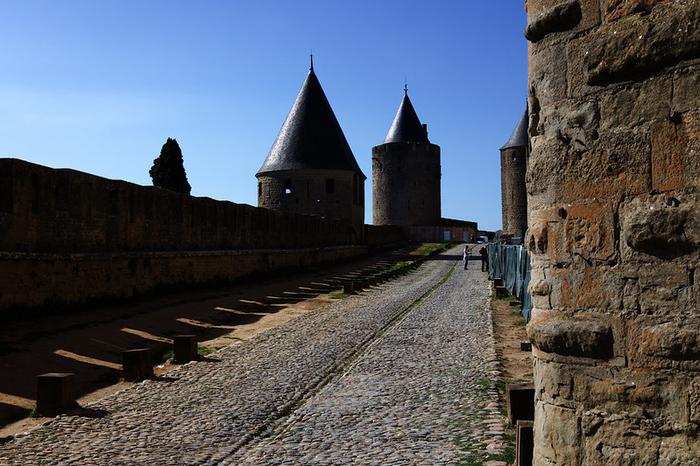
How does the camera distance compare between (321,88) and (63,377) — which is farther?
(321,88)

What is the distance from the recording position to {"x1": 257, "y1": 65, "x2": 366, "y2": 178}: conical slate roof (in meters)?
41.5

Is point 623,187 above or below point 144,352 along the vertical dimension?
above

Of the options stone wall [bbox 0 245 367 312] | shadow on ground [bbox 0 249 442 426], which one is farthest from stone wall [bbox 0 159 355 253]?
shadow on ground [bbox 0 249 442 426]

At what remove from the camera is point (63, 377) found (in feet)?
21.0

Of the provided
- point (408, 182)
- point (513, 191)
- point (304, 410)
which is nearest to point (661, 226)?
point (304, 410)

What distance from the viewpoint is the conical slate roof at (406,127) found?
56500 millimetres

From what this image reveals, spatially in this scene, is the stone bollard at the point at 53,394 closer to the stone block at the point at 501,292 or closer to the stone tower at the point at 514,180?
the stone block at the point at 501,292

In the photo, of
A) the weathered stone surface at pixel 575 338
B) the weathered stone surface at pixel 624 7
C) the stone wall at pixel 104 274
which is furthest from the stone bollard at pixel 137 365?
the weathered stone surface at pixel 624 7

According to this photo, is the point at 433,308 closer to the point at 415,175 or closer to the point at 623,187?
the point at 623,187

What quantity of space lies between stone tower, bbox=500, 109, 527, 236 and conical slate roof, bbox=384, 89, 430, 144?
20.5 feet

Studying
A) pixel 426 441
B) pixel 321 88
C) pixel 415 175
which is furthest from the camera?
pixel 415 175

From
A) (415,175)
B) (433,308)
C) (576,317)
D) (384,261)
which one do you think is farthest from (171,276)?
(415,175)

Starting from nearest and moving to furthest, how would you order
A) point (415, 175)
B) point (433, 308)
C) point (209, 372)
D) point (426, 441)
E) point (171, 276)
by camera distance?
point (426, 441) < point (209, 372) < point (433, 308) < point (171, 276) < point (415, 175)

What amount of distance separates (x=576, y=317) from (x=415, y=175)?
52836mm
